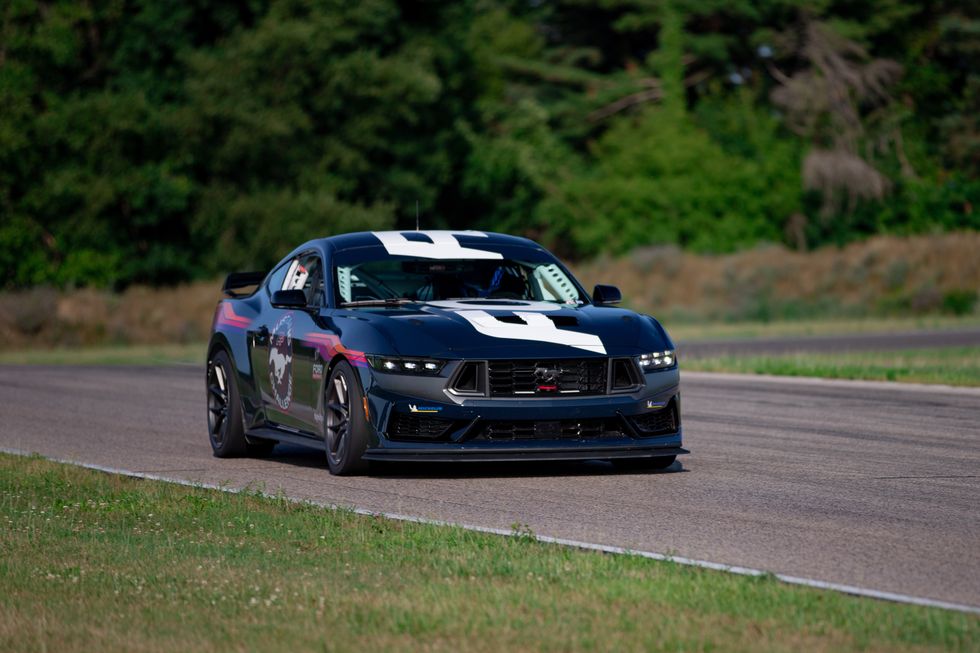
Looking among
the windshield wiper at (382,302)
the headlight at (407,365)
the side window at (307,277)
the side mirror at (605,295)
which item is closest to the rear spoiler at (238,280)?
the side window at (307,277)

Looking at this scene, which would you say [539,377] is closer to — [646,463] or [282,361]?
[646,463]

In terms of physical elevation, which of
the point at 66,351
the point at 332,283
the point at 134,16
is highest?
the point at 134,16

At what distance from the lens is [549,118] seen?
65.9 metres

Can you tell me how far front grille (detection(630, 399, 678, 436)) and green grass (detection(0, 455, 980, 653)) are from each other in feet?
8.74

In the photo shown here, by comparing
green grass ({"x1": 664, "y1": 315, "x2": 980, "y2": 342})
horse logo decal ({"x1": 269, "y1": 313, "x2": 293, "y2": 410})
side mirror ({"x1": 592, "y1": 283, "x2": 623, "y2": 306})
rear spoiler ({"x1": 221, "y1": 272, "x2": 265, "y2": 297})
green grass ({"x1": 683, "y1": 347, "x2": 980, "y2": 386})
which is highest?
rear spoiler ({"x1": 221, "y1": 272, "x2": 265, "y2": 297})

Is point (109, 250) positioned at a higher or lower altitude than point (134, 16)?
lower

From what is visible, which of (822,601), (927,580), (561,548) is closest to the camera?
(822,601)

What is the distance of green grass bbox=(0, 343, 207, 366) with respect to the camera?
3200cm

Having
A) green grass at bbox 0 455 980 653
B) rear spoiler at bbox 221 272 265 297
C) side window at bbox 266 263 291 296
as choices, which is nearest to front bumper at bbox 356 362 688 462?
green grass at bbox 0 455 980 653

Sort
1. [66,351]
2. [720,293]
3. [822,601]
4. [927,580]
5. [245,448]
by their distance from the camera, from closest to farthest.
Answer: [822,601]
[927,580]
[245,448]
[66,351]
[720,293]

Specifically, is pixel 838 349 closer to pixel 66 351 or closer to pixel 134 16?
pixel 66 351

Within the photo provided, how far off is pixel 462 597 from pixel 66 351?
33.3m

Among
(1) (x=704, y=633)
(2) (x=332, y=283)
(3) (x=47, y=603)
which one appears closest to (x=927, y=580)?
(1) (x=704, y=633)

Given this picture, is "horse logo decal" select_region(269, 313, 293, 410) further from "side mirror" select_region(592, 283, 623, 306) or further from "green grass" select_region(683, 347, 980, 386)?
"green grass" select_region(683, 347, 980, 386)
